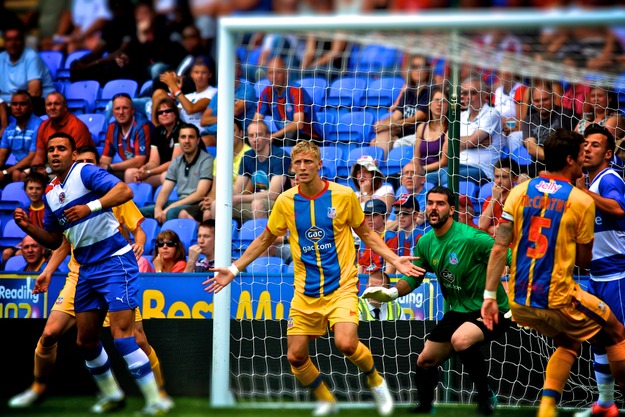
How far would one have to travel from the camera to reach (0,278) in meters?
8.65

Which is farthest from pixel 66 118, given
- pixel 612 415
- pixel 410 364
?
pixel 612 415

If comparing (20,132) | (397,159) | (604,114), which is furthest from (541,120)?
(20,132)

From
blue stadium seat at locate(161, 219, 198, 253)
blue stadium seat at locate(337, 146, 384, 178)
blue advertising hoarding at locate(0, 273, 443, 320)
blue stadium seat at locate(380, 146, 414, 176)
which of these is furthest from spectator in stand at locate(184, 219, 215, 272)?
blue stadium seat at locate(380, 146, 414, 176)

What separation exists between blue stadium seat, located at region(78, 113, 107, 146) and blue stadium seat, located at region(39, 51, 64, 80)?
1298 millimetres

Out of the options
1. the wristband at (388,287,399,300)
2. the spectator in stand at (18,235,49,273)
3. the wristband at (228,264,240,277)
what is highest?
the wristband at (228,264,240,277)

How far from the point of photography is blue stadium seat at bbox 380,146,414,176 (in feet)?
27.6

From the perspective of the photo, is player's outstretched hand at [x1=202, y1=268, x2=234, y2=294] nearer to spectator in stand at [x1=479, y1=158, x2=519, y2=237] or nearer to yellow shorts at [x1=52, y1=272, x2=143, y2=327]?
yellow shorts at [x1=52, y1=272, x2=143, y2=327]

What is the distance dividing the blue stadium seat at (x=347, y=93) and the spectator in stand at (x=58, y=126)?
3156 millimetres

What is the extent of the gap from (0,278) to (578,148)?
579 centimetres

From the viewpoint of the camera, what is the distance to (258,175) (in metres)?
8.67

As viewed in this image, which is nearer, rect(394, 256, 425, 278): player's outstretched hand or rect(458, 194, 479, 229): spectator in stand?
rect(394, 256, 425, 278): player's outstretched hand

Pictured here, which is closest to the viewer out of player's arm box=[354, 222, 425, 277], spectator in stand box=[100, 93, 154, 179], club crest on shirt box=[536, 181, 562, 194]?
club crest on shirt box=[536, 181, 562, 194]

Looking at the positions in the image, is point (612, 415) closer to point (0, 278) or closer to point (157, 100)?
point (0, 278)

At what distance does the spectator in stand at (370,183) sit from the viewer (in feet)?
27.3
